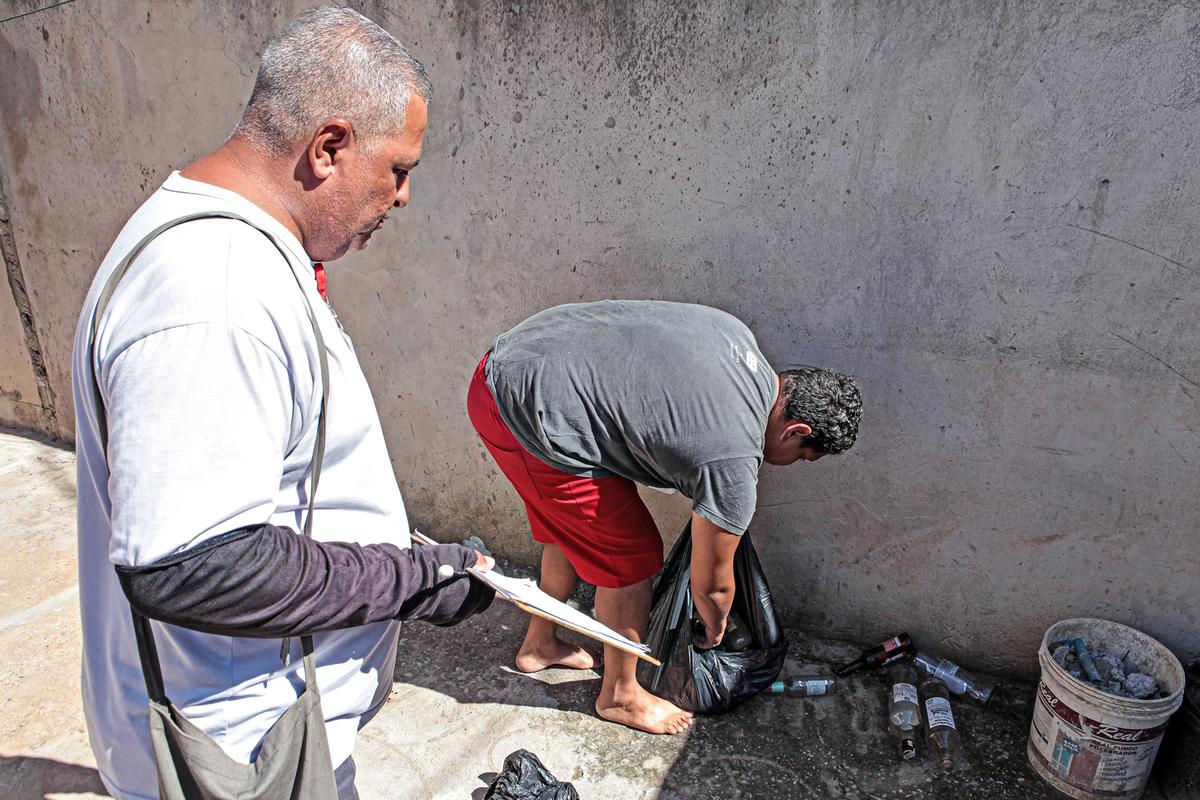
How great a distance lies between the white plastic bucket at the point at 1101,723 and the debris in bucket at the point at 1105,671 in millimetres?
Answer: 28

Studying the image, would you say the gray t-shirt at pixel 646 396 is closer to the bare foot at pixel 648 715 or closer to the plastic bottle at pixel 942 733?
the bare foot at pixel 648 715

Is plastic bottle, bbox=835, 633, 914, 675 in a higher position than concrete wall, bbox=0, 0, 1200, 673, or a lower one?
lower

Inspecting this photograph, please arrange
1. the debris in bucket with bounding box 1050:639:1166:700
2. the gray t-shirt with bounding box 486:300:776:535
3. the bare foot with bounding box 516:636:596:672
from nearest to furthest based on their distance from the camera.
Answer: the gray t-shirt with bounding box 486:300:776:535 → the debris in bucket with bounding box 1050:639:1166:700 → the bare foot with bounding box 516:636:596:672

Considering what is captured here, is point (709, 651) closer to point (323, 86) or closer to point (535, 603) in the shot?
point (535, 603)

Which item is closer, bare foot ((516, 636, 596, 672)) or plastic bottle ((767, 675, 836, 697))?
plastic bottle ((767, 675, 836, 697))

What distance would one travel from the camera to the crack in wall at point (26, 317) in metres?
4.25

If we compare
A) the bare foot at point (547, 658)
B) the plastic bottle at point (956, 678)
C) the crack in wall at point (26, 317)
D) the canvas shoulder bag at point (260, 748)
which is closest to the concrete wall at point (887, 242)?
the plastic bottle at point (956, 678)

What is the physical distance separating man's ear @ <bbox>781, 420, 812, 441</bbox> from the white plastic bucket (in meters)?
1.01

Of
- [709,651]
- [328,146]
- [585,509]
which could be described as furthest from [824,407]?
[328,146]

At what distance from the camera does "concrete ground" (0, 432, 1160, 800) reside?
2.44 meters

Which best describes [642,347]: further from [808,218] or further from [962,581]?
[962,581]

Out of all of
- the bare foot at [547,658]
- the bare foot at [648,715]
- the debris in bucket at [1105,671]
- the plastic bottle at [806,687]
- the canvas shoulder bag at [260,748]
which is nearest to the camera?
the canvas shoulder bag at [260,748]

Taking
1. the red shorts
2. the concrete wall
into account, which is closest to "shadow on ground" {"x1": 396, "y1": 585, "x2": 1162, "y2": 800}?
the concrete wall

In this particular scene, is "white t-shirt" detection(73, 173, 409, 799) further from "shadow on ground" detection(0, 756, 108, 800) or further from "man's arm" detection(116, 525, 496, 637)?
"shadow on ground" detection(0, 756, 108, 800)
